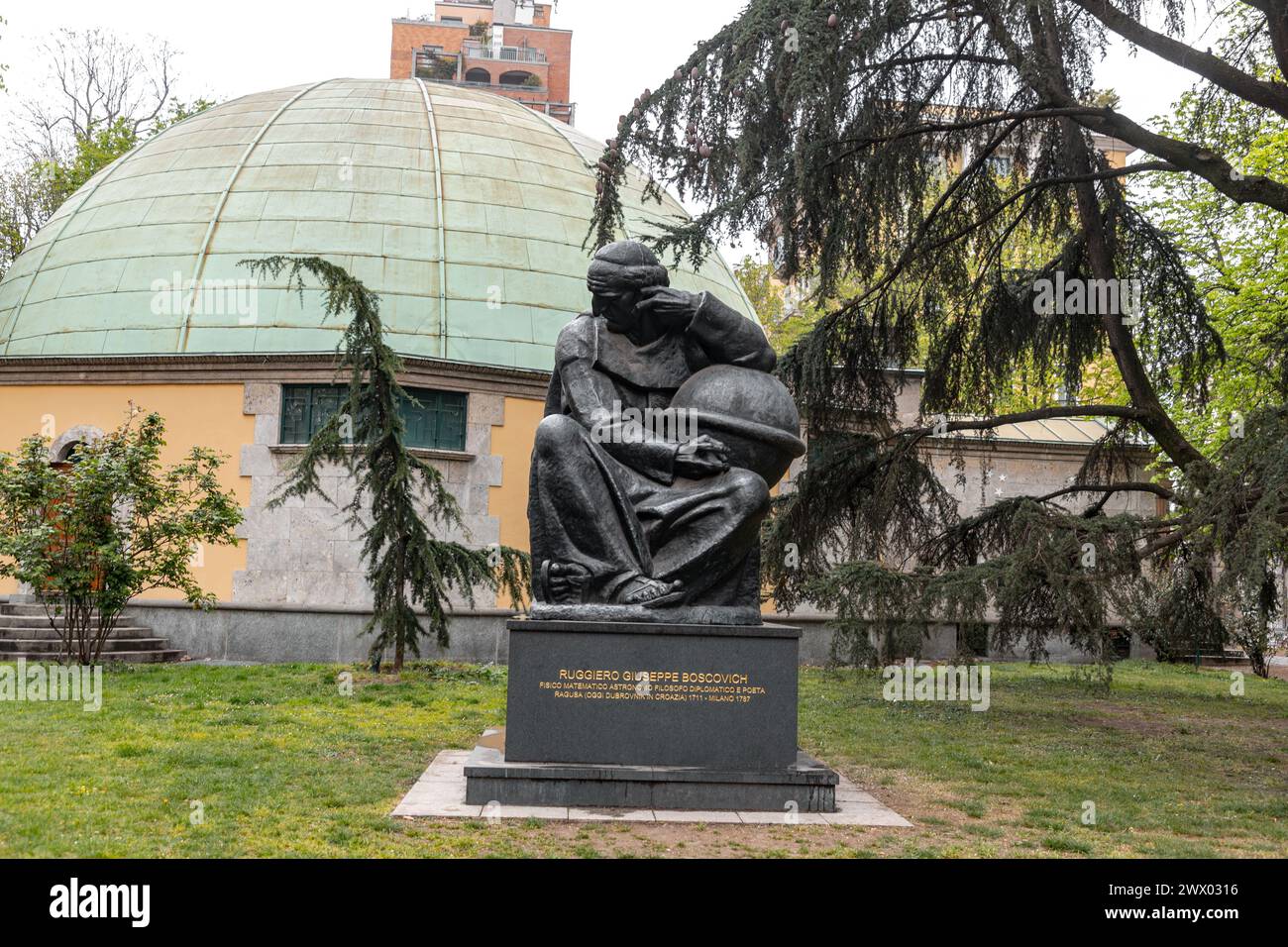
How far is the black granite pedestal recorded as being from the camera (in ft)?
22.4

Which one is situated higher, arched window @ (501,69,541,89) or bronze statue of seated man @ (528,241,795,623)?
arched window @ (501,69,541,89)

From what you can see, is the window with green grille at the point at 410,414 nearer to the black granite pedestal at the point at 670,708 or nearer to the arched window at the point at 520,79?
the black granite pedestal at the point at 670,708

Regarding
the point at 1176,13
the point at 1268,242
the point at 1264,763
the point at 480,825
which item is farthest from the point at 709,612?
the point at 1268,242

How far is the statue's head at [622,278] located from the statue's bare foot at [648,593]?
6.13 feet

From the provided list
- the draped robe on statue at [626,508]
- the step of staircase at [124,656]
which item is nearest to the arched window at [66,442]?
the step of staircase at [124,656]

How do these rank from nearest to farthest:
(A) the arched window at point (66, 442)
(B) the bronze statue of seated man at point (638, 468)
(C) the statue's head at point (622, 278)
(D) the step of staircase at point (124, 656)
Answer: (B) the bronze statue of seated man at point (638, 468) → (C) the statue's head at point (622, 278) → (D) the step of staircase at point (124, 656) → (A) the arched window at point (66, 442)

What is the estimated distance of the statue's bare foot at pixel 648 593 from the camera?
7090 millimetres

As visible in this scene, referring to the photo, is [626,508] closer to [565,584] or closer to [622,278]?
[565,584]

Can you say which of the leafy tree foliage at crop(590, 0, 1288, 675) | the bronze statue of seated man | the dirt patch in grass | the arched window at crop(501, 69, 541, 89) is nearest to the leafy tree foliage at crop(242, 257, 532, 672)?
the leafy tree foliage at crop(590, 0, 1288, 675)

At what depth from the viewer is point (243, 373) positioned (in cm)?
1903

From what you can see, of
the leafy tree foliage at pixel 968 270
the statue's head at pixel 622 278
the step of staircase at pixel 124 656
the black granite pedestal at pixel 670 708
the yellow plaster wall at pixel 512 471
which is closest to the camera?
the black granite pedestal at pixel 670 708

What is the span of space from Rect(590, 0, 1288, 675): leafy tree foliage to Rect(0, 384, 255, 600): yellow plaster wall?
9.52m

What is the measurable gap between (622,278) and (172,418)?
1383cm

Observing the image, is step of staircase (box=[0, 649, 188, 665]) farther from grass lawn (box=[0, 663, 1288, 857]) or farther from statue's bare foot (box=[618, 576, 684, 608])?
statue's bare foot (box=[618, 576, 684, 608])
